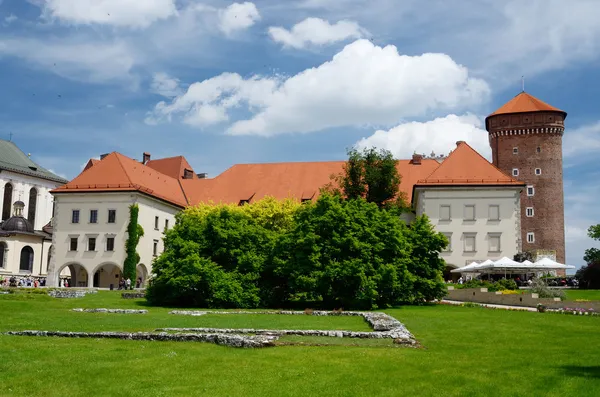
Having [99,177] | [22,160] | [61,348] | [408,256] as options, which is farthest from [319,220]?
[22,160]

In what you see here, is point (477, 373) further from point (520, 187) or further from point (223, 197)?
point (223, 197)

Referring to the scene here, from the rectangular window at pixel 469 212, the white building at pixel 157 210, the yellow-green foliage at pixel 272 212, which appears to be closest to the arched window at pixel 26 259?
the white building at pixel 157 210

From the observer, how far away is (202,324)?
854 inches

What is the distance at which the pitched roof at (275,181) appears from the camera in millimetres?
66250

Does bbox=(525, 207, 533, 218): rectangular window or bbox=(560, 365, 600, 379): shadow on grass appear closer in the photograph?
bbox=(560, 365, 600, 379): shadow on grass

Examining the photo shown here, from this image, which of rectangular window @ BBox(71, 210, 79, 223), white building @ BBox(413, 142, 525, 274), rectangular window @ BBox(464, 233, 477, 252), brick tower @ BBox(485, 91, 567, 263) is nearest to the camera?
white building @ BBox(413, 142, 525, 274)

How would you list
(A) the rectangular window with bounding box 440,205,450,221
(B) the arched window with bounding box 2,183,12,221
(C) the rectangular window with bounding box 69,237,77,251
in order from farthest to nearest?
(B) the arched window with bounding box 2,183,12,221, (C) the rectangular window with bounding box 69,237,77,251, (A) the rectangular window with bounding box 440,205,450,221

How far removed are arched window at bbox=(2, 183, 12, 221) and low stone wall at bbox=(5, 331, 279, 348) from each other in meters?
61.6

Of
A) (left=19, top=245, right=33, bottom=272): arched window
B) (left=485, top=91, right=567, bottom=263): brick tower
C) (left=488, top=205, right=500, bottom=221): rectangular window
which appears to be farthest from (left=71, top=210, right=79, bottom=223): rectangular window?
(left=485, top=91, right=567, bottom=263): brick tower

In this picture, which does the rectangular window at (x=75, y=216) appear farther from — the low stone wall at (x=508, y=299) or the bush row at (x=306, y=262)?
the low stone wall at (x=508, y=299)

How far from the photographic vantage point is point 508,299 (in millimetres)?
34781

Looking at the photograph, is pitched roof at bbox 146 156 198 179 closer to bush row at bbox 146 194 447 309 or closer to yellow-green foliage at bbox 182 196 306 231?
yellow-green foliage at bbox 182 196 306 231

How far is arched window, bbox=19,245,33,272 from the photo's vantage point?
66750 millimetres

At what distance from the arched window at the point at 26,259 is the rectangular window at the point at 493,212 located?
4521cm
